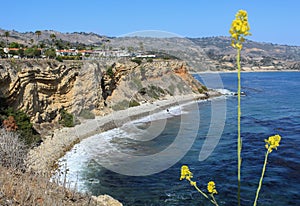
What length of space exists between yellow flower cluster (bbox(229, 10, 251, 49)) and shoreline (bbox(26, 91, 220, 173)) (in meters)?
9.09

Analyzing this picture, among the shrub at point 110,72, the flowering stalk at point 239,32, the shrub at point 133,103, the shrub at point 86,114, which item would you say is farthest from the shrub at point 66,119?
the flowering stalk at point 239,32

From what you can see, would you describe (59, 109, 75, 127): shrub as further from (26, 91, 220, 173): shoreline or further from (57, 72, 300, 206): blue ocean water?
(57, 72, 300, 206): blue ocean water

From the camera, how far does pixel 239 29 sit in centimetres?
256

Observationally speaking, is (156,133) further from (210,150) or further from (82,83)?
(82,83)

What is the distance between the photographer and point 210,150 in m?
21.8

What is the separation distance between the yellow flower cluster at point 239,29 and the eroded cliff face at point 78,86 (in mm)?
21109

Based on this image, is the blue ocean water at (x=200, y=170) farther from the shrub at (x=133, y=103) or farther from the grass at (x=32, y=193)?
the shrub at (x=133, y=103)

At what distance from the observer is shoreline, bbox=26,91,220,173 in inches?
716

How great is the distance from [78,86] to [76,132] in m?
5.90

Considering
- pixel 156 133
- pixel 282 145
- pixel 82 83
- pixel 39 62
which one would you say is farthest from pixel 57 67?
pixel 282 145

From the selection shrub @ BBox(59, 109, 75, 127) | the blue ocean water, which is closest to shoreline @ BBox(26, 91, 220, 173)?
shrub @ BBox(59, 109, 75, 127)

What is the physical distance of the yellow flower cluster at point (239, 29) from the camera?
100 inches

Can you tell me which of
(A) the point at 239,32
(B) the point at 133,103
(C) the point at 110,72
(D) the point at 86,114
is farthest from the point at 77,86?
(A) the point at 239,32

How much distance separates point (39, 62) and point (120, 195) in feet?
53.5
